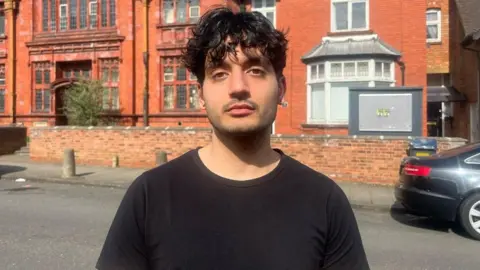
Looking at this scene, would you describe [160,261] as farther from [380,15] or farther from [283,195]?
[380,15]

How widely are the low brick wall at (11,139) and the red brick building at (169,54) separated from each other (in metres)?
1.16

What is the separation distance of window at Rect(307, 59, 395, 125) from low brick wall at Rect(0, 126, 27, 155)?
13.6 meters

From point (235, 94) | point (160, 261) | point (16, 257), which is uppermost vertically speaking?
point (235, 94)

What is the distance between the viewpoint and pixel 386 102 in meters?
12.4

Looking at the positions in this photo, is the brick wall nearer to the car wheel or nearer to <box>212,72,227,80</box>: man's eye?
the car wheel

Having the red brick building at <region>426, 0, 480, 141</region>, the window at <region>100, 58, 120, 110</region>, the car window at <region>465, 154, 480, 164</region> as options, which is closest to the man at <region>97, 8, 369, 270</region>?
the car window at <region>465, 154, 480, 164</region>

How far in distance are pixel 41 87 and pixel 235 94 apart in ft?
75.1

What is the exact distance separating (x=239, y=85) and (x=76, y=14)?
72.5ft

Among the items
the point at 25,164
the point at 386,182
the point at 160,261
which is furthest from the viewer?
the point at 25,164

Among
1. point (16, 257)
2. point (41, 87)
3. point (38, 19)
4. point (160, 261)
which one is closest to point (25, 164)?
point (41, 87)

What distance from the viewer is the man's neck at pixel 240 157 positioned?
1692 millimetres

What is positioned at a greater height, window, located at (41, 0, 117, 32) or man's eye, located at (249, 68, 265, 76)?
window, located at (41, 0, 117, 32)

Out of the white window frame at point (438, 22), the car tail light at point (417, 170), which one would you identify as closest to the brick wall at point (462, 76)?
the white window frame at point (438, 22)

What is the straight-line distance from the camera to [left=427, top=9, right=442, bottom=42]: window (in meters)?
24.9
